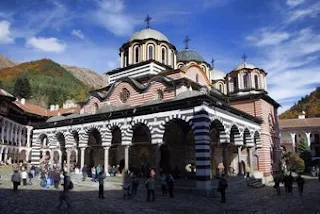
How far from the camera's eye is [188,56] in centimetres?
3191

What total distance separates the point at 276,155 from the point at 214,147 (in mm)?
8099

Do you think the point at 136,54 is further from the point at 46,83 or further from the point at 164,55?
the point at 46,83

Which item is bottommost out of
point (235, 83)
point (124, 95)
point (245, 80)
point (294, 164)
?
point (294, 164)

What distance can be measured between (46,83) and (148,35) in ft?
237

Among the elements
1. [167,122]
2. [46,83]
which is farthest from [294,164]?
[46,83]

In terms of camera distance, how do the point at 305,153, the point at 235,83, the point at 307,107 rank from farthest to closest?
the point at 307,107 → the point at 305,153 → the point at 235,83

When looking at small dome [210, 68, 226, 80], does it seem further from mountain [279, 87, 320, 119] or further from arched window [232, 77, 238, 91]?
mountain [279, 87, 320, 119]

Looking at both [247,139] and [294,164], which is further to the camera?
[294,164]

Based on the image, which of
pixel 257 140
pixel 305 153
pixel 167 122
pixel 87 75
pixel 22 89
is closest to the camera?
pixel 167 122

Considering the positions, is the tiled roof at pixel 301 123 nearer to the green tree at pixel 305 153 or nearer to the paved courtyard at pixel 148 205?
the green tree at pixel 305 153

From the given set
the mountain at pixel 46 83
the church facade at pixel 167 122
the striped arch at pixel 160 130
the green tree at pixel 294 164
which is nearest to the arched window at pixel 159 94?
the church facade at pixel 167 122

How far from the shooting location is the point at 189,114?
55.3 feet

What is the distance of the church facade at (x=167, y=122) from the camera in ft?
58.2

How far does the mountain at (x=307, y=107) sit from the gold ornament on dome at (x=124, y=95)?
59.3m
